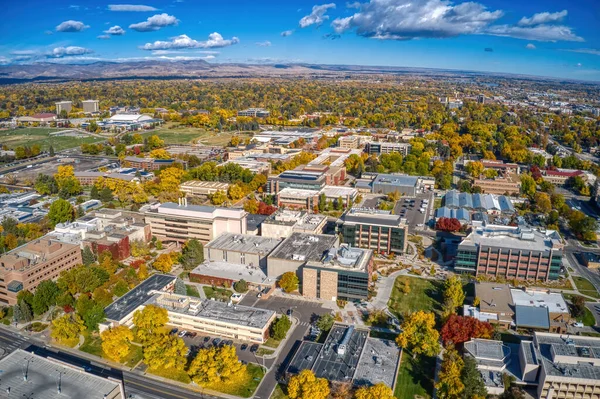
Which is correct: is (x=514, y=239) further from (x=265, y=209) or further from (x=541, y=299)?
(x=265, y=209)

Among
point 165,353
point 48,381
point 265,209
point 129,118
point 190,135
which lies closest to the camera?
point 48,381

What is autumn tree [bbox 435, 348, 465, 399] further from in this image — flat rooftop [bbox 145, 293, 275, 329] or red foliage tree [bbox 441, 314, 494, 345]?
flat rooftop [bbox 145, 293, 275, 329]

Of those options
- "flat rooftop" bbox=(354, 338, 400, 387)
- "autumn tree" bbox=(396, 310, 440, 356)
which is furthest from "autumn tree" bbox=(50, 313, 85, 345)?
"autumn tree" bbox=(396, 310, 440, 356)

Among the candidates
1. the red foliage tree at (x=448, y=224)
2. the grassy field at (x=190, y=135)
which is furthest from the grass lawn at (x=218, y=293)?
the grassy field at (x=190, y=135)

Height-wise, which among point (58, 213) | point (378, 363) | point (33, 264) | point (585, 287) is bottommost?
point (585, 287)

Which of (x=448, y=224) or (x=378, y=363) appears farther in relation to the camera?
(x=448, y=224)

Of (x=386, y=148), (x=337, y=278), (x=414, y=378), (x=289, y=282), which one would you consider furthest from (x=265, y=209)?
(x=386, y=148)
